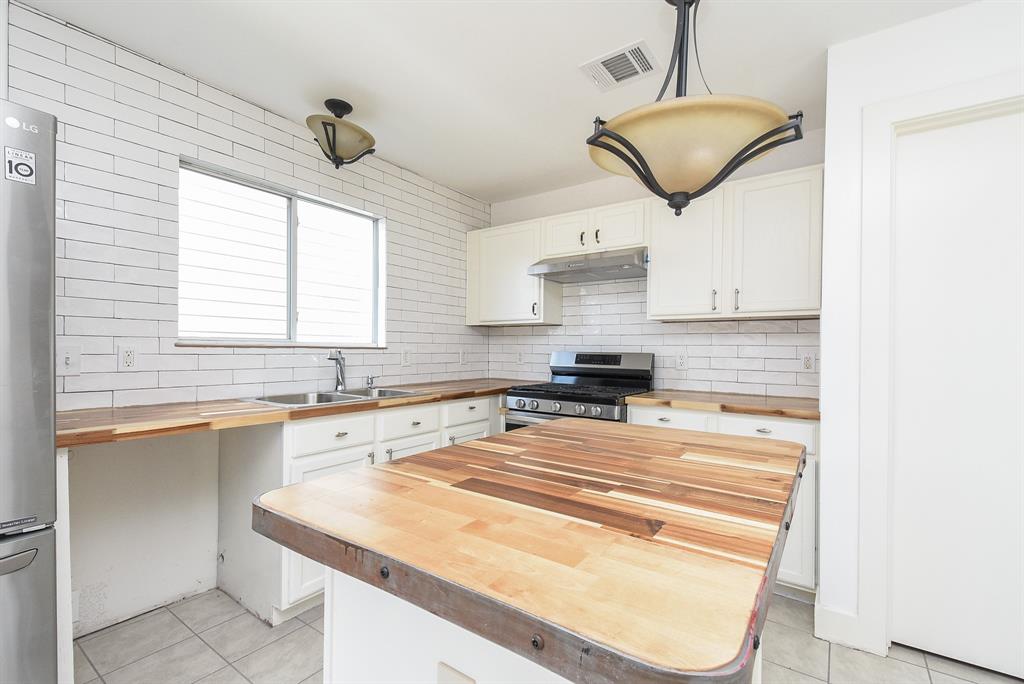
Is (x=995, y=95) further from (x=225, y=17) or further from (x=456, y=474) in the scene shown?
(x=225, y=17)

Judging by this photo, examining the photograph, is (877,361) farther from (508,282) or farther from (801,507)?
(508,282)

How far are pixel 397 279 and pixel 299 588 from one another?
6.72 ft

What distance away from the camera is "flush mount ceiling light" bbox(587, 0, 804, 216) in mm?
1081

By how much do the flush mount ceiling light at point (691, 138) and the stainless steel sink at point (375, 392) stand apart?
80.5 inches

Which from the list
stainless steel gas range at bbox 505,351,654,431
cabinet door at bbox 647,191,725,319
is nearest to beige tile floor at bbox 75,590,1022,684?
stainless steel gas range at bbox 505,351,654,431

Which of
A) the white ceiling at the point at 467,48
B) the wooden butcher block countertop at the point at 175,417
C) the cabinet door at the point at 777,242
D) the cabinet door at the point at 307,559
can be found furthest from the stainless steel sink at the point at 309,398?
the cabinet door at the point at 777,242

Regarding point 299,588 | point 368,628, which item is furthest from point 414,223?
point 368,628

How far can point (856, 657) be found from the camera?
1.91 metres

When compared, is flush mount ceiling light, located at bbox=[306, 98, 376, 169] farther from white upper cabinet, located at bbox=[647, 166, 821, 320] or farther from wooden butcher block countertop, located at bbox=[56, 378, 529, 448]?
white upper cabinet, located at bbox=[647, 166, 821, 320]

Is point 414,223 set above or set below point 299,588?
above

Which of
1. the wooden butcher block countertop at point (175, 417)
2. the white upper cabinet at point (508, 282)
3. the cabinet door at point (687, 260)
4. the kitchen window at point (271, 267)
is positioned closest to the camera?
the wooden butcher block countertop at point (175, 417)

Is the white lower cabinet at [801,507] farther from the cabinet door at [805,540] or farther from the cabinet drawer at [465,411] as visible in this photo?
the cabinet drawer at [465,411]

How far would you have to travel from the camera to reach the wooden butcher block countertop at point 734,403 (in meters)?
2.30

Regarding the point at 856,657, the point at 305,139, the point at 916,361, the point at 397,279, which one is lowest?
the point at 856,657
